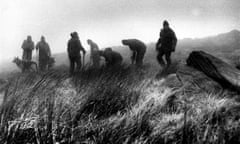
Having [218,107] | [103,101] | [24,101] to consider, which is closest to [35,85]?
[24,101]

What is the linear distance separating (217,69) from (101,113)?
3.11 meters

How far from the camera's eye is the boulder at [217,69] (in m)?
3.84

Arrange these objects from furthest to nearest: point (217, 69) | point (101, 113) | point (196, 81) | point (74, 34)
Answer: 1. point (74, 34)
2. point (217, 69)
3. point (196, 81)
4. point (101, 113)

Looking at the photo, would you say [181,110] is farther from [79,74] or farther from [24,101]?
[24,101]

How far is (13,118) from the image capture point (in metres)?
1.46

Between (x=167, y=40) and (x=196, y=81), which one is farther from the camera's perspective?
(x=167, y=40)

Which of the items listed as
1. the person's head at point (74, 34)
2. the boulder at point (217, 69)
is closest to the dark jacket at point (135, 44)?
the person's head at point (74, 34)

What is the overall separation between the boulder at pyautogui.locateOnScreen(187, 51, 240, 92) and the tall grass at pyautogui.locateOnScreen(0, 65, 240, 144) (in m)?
1.25

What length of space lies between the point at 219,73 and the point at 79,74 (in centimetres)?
282

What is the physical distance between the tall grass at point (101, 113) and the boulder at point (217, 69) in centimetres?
125

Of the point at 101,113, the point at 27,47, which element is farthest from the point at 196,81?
the point at 27,47

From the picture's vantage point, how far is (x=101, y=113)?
2141 mm

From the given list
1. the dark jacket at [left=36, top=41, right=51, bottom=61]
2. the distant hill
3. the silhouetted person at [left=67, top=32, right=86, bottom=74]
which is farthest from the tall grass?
the dark jacket at [left=36, top=41, right=51, bottom=61]

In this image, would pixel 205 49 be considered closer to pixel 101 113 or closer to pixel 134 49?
pixel 134 49
